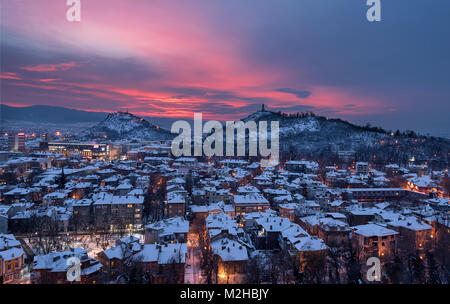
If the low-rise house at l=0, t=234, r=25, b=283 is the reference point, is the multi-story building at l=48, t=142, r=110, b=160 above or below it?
above

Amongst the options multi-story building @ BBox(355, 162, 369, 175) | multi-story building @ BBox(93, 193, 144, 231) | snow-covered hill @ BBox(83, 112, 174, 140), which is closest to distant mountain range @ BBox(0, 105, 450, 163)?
snow-covered hill @ BBox(83, 112, 174, 140)

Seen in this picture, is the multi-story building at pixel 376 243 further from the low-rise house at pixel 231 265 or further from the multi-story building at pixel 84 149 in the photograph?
the multi-story building at pixel 84 149

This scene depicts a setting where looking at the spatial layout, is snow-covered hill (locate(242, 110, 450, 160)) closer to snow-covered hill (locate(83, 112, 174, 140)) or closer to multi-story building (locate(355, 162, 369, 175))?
multi-story building (locate(355, 162, 369, 175))

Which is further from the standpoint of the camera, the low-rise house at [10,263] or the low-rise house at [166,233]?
the low-rise house at [166,233]

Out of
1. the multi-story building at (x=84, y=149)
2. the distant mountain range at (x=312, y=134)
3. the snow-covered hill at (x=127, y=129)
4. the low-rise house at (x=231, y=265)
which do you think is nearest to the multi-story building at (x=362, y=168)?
the distant mountain range at (x=312, y=134)

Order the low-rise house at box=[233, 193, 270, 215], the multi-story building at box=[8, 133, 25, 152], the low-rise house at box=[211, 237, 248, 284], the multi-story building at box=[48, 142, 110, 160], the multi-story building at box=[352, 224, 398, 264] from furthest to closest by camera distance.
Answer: the multi-story building at box=[48, 142, 110, 160], the multi-story building at box=[8, 133, 25, 152], the low-rise house at box=[233, 193, 270, 215], the multi-story building at box=[352, 224, 398, 264], the low-rise house at box=[211, 237, 248, 284]

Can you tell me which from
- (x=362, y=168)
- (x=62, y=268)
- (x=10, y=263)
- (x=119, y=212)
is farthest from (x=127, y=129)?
(x=62, y=268)

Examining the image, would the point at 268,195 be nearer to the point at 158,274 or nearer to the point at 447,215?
the point at 447,215

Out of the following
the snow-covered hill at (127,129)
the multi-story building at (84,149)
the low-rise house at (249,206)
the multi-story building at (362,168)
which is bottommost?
the low-rise house at (249,206)
